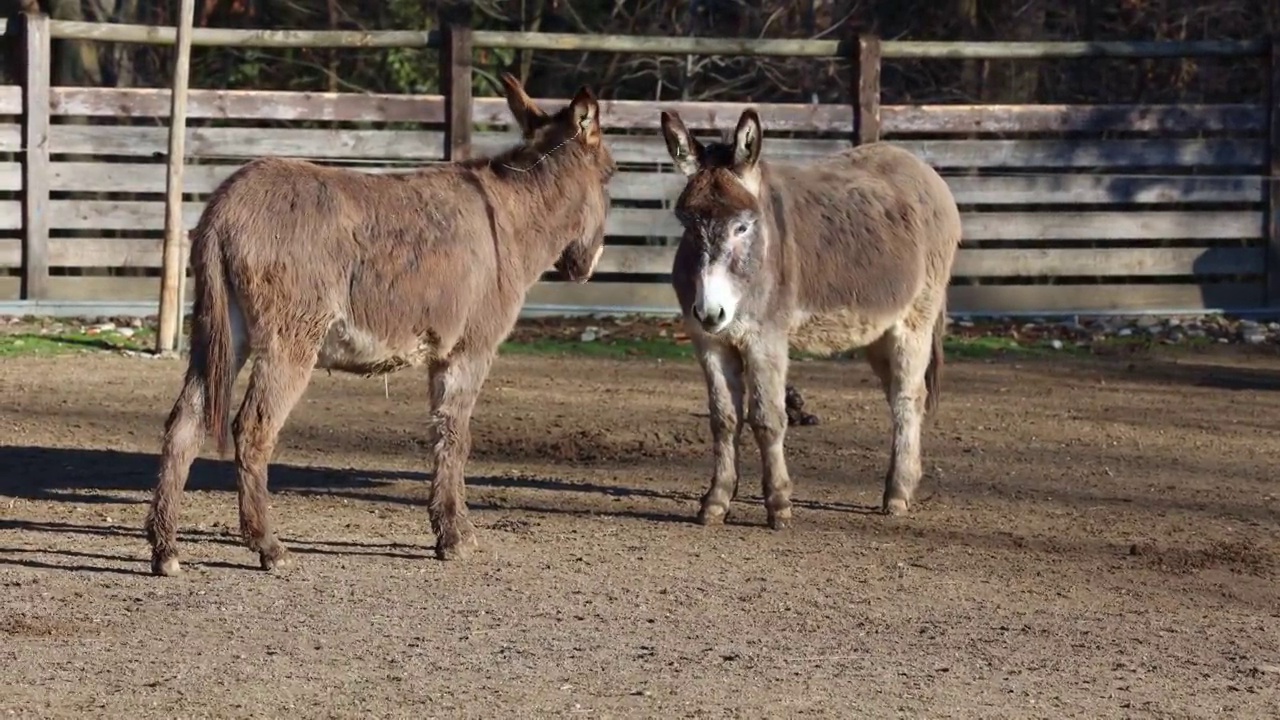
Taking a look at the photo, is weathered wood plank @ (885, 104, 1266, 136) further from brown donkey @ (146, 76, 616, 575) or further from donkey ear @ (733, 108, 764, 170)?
brown donkey @ (146, 76, 616, 575)

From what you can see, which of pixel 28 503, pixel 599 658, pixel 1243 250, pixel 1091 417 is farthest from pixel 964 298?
pixel 599 658

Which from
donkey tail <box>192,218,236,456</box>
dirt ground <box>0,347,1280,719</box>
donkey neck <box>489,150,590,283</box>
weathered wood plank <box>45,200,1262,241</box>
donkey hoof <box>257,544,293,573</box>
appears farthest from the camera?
weathered wood plank <box>45,200,1262,241</box>

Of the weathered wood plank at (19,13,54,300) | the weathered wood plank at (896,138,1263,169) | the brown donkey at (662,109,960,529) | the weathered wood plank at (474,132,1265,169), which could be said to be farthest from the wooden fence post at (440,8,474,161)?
the brown donkey at (662,109,960,529)

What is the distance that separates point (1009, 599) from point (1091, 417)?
15.0 ft

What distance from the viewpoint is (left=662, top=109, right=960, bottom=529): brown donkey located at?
301 inches

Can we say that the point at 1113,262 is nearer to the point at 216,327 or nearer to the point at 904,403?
the point at 904,403

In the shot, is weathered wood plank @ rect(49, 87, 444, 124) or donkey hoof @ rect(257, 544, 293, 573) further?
weathered wood plank @ rect(49, 87, 444, 124)

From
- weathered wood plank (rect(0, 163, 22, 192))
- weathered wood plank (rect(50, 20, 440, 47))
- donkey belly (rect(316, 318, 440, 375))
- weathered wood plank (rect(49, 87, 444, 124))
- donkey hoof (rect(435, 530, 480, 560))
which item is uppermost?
weathered wood plank (rect(50, 20, 440, 47))

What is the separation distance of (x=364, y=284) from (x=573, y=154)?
1.34 m

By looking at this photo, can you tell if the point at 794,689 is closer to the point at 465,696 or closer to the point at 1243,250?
the point at 465,696

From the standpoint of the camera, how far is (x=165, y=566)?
6.68m

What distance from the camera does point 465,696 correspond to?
5.20 m

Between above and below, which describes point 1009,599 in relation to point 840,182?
below

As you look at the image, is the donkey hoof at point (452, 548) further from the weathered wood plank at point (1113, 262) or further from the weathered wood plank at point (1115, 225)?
the weathered wood plank at point (1115, 225)
